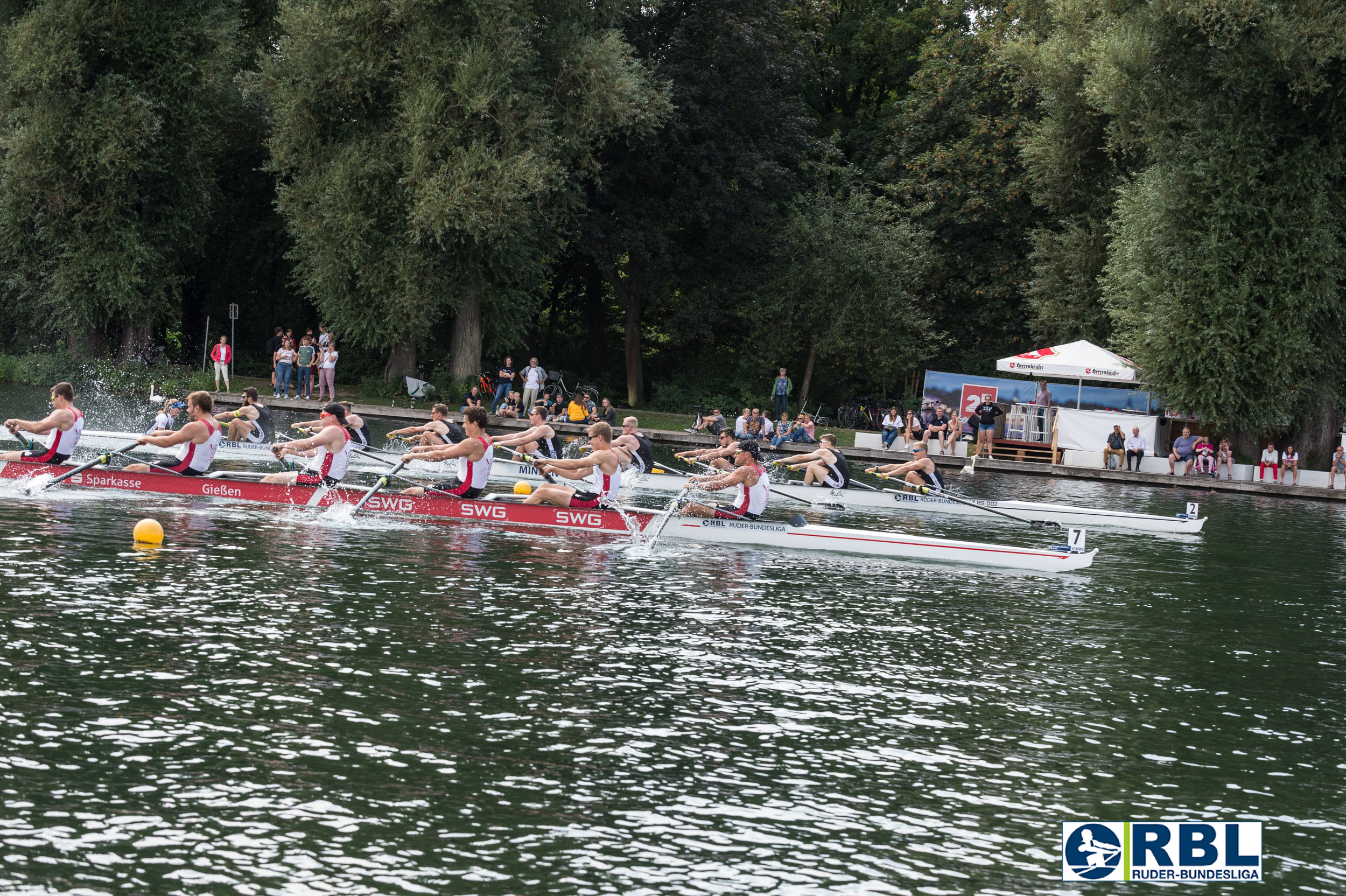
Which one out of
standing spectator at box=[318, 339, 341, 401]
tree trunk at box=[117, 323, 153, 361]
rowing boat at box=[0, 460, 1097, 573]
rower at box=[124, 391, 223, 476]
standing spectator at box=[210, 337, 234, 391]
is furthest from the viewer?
tree trunk at box=[117, 323, 153, 361]

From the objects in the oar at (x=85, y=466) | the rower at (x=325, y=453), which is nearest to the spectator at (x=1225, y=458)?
the rower at (x=325, y=453)

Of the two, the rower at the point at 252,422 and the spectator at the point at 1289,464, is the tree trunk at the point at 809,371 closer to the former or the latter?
the spectator at the point at 1289,464

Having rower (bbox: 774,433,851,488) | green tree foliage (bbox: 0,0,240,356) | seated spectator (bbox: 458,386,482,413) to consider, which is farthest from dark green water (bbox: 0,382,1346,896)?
green tree foliage (bbox: 0,0,240,356)

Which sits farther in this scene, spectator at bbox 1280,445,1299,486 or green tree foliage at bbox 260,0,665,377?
green tree foliage at bbox 260,0,665,377

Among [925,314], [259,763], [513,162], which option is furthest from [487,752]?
[925,314]

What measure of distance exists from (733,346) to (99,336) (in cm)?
2154

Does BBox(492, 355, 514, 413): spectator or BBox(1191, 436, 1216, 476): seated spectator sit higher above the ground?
BBox(492, 355, 514, 413): spectator

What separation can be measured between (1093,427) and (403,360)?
21.0 m

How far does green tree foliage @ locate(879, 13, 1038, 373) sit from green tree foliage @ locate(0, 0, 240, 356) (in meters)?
23.7

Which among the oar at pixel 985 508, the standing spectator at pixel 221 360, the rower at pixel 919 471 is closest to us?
the oar at pixel 985 508

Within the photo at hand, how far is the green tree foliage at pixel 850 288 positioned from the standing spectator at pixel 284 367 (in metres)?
15.2

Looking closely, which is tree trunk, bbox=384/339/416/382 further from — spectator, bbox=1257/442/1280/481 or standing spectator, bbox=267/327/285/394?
spectator, bbox=1257/442/1280/481

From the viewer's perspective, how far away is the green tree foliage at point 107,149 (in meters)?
36.0

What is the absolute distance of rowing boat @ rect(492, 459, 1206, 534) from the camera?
2322 cm
